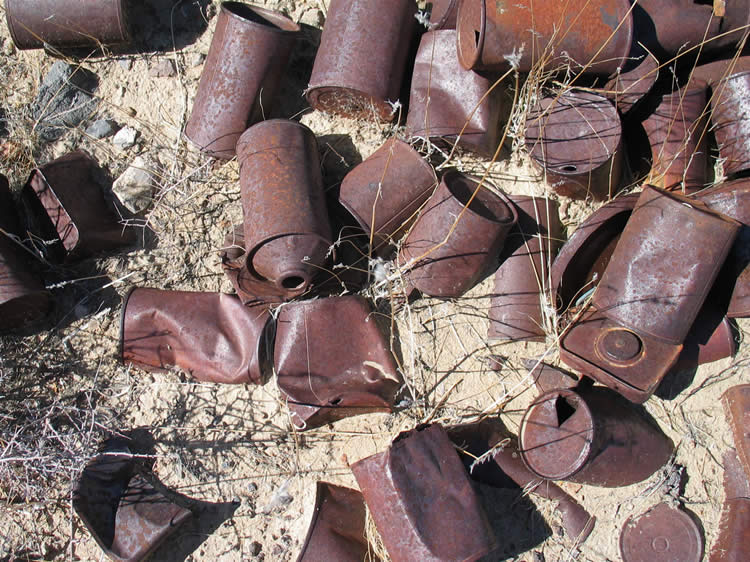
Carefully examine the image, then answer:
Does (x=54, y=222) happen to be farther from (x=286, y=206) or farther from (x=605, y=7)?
(x=605, y=7)

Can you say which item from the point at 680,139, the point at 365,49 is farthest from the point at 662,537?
the point at 365,49

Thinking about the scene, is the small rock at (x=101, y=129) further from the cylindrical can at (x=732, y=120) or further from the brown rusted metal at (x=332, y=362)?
the cylindrical can at (x=732, y=120)

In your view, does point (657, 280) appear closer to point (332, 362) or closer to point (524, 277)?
point (524, 277)

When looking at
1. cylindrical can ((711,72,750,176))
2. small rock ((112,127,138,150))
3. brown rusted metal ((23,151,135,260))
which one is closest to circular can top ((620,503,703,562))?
cylindrical can ((711,72,750,176))

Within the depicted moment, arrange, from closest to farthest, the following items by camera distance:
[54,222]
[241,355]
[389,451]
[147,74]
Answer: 1. [389,451]
2. [241,355]
3. [54,222]
4. [147,74]

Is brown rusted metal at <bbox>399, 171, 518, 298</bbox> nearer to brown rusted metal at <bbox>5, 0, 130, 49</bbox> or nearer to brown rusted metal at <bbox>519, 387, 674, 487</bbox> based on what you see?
brown rusted metal at <bbox>519, 387, 674, 487</bbox>

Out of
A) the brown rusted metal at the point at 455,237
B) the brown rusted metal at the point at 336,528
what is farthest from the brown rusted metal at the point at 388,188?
the brown rusted metal at the point at 336,528

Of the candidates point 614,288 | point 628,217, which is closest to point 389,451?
point 614,288
